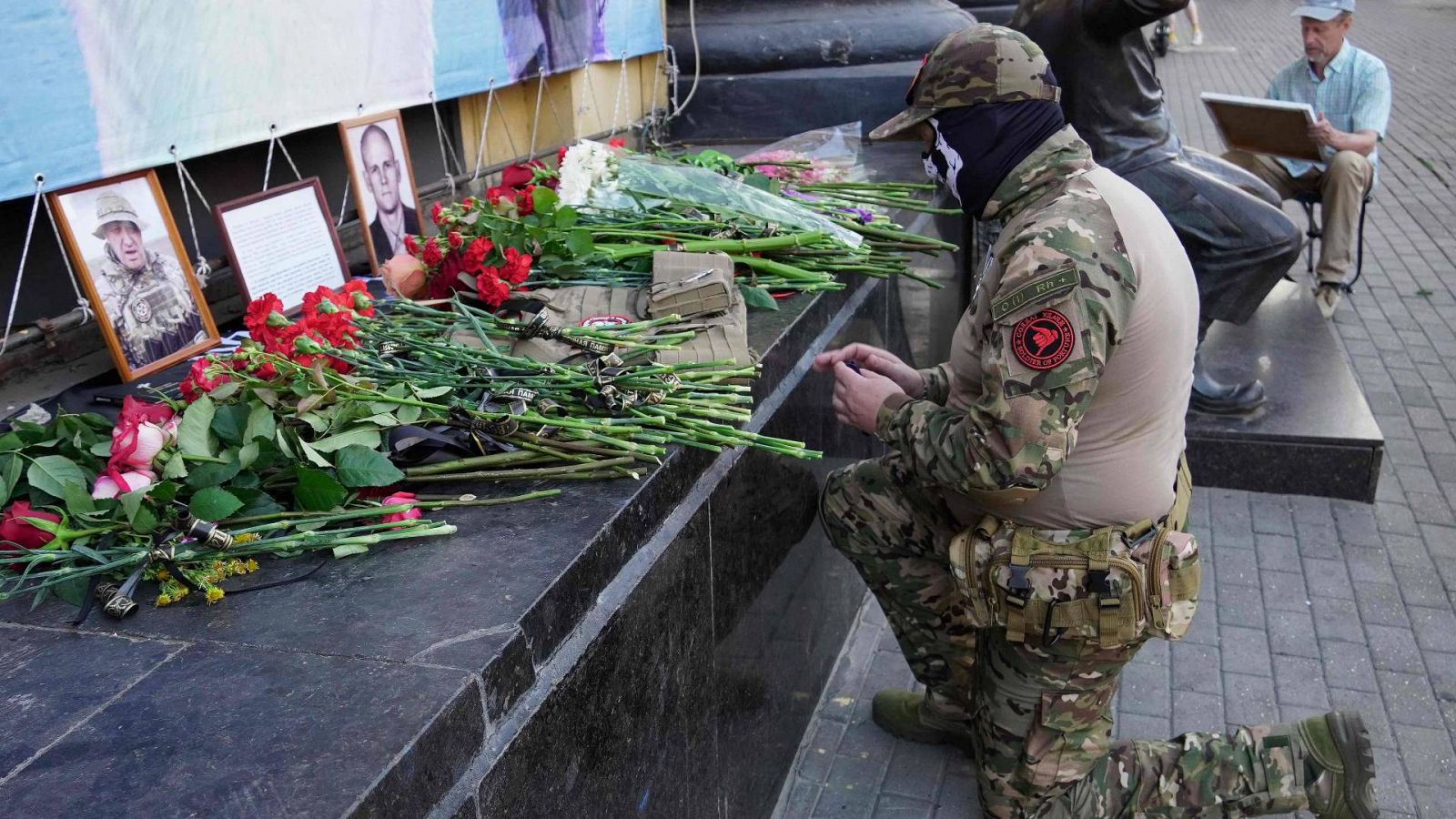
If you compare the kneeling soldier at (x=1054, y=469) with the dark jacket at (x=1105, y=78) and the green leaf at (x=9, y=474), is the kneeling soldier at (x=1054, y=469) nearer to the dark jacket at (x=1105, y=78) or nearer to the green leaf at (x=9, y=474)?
the green leaf at (x=9, y=474)

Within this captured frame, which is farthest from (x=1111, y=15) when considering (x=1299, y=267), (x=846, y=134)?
(x=1299, y=267)

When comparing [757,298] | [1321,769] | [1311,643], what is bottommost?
[1311,643]

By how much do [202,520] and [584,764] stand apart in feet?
2.53

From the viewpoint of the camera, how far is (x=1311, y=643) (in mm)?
3730

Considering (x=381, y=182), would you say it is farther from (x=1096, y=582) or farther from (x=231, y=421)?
(x=1096, y=582)

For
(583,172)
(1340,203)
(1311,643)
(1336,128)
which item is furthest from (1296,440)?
(583,172)

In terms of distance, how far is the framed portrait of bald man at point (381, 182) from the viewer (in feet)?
11.7

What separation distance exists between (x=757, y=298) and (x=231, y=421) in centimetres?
145

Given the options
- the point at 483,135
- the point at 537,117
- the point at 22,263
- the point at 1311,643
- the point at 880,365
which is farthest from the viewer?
the point at 537,117

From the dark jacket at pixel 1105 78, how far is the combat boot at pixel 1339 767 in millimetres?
2459

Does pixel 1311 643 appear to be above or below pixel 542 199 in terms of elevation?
below

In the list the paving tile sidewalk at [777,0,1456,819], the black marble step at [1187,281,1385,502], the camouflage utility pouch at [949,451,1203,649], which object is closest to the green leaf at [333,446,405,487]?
the camouflage utility pouch at [949,451,1203,649]

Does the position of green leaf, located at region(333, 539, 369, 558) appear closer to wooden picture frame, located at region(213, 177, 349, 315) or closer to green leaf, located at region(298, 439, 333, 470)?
green leaf, located at region(298, 439, 333, 470)

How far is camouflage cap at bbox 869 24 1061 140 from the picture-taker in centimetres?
233
